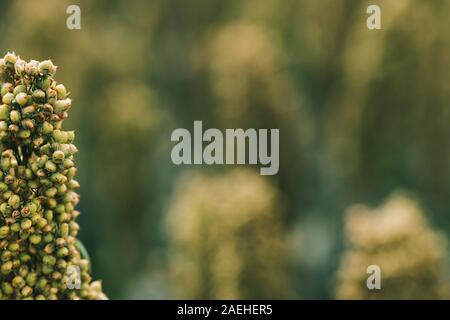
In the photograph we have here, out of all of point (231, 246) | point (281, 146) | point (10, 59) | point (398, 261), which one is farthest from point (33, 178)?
point (281, 146)

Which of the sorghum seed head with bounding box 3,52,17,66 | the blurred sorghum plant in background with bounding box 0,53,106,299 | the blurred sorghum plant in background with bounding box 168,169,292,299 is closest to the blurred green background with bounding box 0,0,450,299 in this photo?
the blurred sorghum plant in background with bounding box 168,169,292,299

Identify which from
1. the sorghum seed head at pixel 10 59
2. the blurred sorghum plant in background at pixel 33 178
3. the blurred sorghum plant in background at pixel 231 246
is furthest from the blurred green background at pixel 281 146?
the sorghum seed head at pixel 10 59

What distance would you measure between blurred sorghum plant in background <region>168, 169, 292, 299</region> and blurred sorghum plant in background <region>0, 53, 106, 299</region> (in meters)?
3.72

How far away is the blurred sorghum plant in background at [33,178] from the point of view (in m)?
2.74

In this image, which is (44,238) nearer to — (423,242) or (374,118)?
(423,242)

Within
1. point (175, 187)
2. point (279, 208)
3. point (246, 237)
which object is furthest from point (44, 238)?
point (175, 187)

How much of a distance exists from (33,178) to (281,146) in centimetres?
540

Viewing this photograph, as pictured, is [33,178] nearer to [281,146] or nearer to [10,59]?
[10,59]

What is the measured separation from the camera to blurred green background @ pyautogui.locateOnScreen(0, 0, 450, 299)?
6851 mm

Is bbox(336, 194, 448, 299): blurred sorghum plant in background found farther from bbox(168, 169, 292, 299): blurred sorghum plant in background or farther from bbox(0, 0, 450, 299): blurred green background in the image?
bbox(168, 169, 292, 299): blurred sorghum plant in background

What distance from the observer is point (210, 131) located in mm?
8875

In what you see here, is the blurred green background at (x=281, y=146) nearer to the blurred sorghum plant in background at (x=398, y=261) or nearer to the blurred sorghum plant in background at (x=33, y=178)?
the blurred sorghum plant in background at (x=398, y=261)

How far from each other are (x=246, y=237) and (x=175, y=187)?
3.43 m

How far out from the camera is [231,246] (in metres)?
6.57
